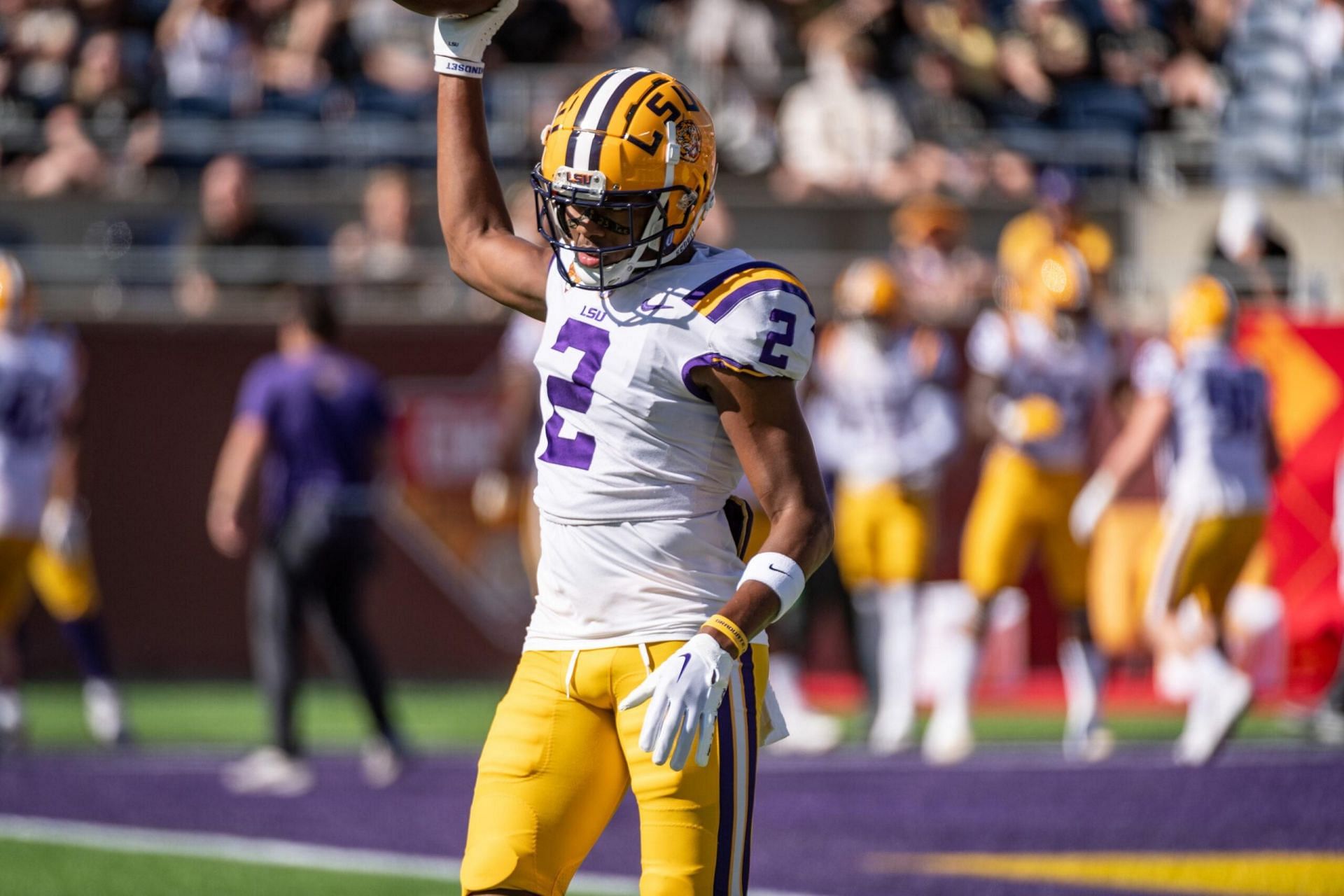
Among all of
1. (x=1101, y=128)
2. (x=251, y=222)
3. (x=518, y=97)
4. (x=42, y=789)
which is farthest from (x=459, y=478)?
(x=1101, y=128)

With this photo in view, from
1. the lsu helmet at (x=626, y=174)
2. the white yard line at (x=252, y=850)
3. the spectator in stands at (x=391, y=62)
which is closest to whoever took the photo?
the lsu helmet at (x=626, y=174)

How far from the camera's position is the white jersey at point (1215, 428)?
8.54 metres

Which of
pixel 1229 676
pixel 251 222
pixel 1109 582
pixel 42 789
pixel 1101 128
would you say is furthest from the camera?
pixel 1101 128

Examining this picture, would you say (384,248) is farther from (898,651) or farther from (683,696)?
(683,696)

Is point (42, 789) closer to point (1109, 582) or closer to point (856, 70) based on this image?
point (1109, 582)

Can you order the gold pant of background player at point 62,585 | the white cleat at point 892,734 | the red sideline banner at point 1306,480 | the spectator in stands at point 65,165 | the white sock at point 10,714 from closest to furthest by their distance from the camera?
the white sock at point 10,714, the white cleat at point 892,734, the gold pant of background player at point 62,585, the red sideline banner at point 1306,480, the spectator in stands at point 65,165

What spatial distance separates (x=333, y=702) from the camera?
1154 centimetres

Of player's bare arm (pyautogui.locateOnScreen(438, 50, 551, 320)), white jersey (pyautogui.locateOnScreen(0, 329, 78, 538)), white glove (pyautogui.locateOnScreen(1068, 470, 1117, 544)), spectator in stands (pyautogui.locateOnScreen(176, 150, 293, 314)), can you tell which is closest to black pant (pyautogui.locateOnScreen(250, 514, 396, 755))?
white jersey (pyautogui.locateOnScreen(0, 329, 78, 538))

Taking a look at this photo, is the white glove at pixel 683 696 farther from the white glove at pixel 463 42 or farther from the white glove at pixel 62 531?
the white glove at pixel 62 531

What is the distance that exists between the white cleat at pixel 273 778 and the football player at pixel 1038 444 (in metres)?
2.85

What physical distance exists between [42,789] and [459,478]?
4527 millimetres

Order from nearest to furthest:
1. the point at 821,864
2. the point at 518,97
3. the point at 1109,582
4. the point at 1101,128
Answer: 1. the point at 821,864
2. the point at 1109,582
3. the point at 518,97
4. the point at 1101,128

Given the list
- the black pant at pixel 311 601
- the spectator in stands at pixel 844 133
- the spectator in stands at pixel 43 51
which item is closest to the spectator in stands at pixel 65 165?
the spectator in stands at pixel 43 51

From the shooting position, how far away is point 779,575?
126 inches
